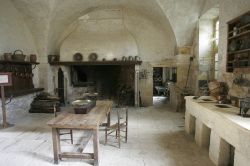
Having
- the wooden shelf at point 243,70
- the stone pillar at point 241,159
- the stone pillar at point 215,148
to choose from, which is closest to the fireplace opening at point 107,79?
the wooden shelf at point 243,70

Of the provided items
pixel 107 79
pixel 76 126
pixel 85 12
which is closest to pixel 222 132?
pixel 76 126

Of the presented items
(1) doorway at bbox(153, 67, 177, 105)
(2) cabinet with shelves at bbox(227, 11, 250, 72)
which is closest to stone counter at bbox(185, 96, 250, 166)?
(2) cabinet with shelves at bbox(227, 11, 250, 72)

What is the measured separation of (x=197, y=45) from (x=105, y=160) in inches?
196

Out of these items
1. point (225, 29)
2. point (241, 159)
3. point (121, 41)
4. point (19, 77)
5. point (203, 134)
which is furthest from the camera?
point (121, 41)

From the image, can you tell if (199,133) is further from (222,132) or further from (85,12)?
(85,12)

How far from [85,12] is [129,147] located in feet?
19.3

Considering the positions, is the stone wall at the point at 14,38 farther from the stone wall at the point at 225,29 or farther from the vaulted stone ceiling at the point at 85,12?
the stone wall at the point at 225,29

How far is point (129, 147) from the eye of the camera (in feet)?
12.7

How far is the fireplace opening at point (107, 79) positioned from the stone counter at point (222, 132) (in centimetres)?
457

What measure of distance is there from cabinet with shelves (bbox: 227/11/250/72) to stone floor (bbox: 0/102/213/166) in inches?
73.2

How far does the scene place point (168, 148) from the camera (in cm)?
382

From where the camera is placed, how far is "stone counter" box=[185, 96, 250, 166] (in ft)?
7.78

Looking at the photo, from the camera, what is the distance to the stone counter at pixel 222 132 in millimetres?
2371

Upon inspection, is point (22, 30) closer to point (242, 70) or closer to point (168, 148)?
point (168, 148)
